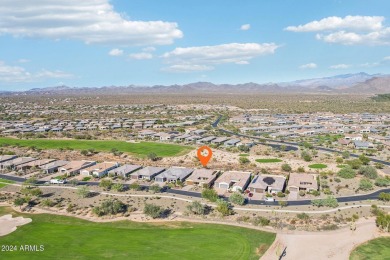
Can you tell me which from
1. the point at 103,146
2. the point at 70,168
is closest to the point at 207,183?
the point at 70,168

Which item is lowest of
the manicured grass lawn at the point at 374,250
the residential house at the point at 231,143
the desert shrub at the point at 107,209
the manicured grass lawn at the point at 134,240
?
Result: the manicured grass lawn at the point at 374,250

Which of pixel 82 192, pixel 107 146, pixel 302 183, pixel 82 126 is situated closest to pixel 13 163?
pixel 107 146

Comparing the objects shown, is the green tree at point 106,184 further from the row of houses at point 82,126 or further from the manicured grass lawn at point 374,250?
the row of houses at point 82,126

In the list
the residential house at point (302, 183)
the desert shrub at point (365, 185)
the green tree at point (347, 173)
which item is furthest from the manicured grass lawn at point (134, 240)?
the green tree at point (347, 173)

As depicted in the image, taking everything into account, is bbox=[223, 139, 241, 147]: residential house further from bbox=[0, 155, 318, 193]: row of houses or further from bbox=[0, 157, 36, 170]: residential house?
bbox=[0, 157, 36, 170]: residential house

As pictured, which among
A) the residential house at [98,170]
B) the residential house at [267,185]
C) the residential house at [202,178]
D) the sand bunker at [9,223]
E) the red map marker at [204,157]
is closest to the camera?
the sand bunker at [9,223]

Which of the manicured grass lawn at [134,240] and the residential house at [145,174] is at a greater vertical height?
the residential house at [145,174]

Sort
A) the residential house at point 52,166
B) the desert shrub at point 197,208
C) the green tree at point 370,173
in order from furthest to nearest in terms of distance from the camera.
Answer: the residential house at point 52,166 → the green tree at point 370,173 → the desert shrub at point 197,208
